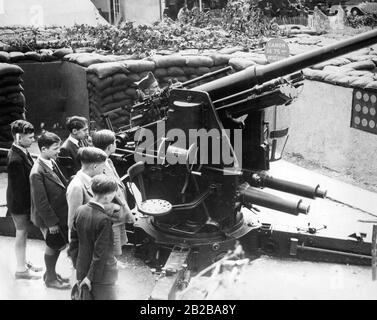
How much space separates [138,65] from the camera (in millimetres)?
9234

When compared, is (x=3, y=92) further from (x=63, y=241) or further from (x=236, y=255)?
(x=236, y=255)

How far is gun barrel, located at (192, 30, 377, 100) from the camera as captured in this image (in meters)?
4.07

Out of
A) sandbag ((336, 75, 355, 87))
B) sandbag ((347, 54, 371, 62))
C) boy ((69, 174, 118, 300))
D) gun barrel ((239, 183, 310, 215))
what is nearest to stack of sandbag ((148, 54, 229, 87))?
sandbag ((347, 54, 371, 62))

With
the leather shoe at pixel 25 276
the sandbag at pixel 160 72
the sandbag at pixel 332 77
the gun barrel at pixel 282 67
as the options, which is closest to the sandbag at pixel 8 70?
the sandbag at pixel 160 72

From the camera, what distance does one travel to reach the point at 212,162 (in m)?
4.66

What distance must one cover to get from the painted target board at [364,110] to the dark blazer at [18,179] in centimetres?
466

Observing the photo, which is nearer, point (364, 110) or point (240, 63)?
point (364, 110)

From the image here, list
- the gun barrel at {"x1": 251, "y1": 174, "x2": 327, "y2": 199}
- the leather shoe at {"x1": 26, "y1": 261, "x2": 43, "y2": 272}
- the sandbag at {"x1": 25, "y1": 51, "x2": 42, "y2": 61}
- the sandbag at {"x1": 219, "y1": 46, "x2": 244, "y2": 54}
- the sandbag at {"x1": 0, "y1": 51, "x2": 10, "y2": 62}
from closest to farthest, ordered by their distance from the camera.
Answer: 1. the gun barrel at {"x1": 251, "y1": 174, "x2": 327, "y2": 199}
2. the leather shoe at {"x1": 26, "y1": 261, "x2": 43, "y2": 272}
3. the sandbag at {"x1": 0, "y1": 51, "x2": 10, "y2": 62}
4. the sandbag at {"x1": 25, "y1": 51, "x2": 42, "y2": 61}
5. the sandbag at {"x1": 219, "y1": 46, "x2": 244, "y2": 54}

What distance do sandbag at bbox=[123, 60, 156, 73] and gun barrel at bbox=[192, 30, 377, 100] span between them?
4.55 meters

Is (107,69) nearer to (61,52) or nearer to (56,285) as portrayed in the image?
(61,52)

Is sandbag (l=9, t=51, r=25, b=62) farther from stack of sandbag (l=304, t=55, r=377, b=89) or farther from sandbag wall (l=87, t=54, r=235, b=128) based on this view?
stack of sandbag (l=304, t=55, r=377, b=89)

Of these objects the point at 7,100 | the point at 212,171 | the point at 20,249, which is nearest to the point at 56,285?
the point at 20,249

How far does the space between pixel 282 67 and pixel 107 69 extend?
16.1 feet

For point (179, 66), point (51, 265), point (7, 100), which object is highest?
point (179, 66)
